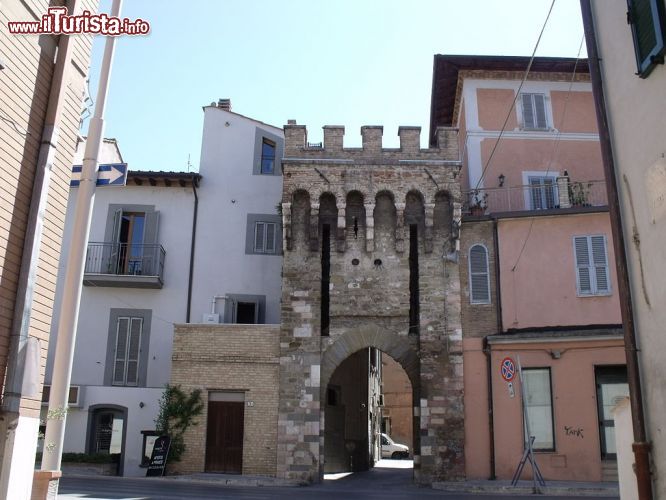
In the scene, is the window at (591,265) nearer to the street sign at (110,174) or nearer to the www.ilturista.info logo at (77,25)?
the www.ilturista.info logo at (77,25)

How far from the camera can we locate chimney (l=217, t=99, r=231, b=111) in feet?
87.0

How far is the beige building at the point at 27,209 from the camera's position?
8336 mm

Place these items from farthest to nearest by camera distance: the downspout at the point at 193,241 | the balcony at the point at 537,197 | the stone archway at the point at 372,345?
the downspout at the point at 193,241, the balcony at the point at 537,197, the stone archway at the point at 372,345

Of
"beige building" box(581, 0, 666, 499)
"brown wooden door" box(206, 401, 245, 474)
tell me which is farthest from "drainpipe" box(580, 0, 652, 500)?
"brown wooden door" box(206, 401, 245, 474)

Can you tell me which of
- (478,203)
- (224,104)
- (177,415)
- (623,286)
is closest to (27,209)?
(623,286)

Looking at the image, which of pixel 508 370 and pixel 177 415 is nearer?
pixel 508 370

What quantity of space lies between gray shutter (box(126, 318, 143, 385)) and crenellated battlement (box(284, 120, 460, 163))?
23.7ft

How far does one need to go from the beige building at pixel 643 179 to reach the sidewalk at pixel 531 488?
885cm

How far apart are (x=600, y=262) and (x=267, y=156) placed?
11.5m

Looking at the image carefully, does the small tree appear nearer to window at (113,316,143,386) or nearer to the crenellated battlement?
window at (113,316,143,386)

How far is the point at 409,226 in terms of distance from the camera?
70.6ft

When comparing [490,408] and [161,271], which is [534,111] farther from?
[161,271]

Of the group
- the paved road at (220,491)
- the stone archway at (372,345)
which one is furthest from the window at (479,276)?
the paved road at (220,491)

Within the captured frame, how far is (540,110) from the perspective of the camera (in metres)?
24.1
